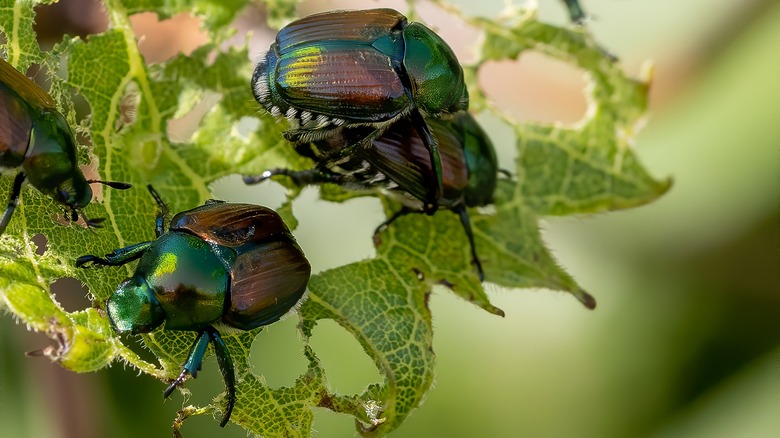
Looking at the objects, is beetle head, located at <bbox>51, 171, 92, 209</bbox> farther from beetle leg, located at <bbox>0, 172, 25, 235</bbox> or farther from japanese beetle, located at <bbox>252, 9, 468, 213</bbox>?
japanese beetle, located at <bbox>252, 9, 468, 213</bbox>

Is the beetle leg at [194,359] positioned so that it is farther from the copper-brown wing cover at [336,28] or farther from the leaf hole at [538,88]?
the leaf hole at [538,88]

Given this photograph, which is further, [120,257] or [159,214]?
[159,214]

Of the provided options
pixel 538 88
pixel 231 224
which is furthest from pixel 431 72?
pixel 538 88

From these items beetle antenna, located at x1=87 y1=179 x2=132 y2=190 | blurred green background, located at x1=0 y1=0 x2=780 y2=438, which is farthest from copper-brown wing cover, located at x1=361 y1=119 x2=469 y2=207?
beetle antenna, located at x1=87 y1=179 x2=132 y2=190

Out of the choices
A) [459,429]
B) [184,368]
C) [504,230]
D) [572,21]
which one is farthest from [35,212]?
[572,21]

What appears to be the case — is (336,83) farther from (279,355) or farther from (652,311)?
(652,311)

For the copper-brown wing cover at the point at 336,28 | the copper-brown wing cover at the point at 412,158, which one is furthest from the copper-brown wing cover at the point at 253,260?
the copper-brown wing cover at the point at 336,28

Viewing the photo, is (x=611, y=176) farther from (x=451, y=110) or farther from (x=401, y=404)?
(x=401, y=404)
